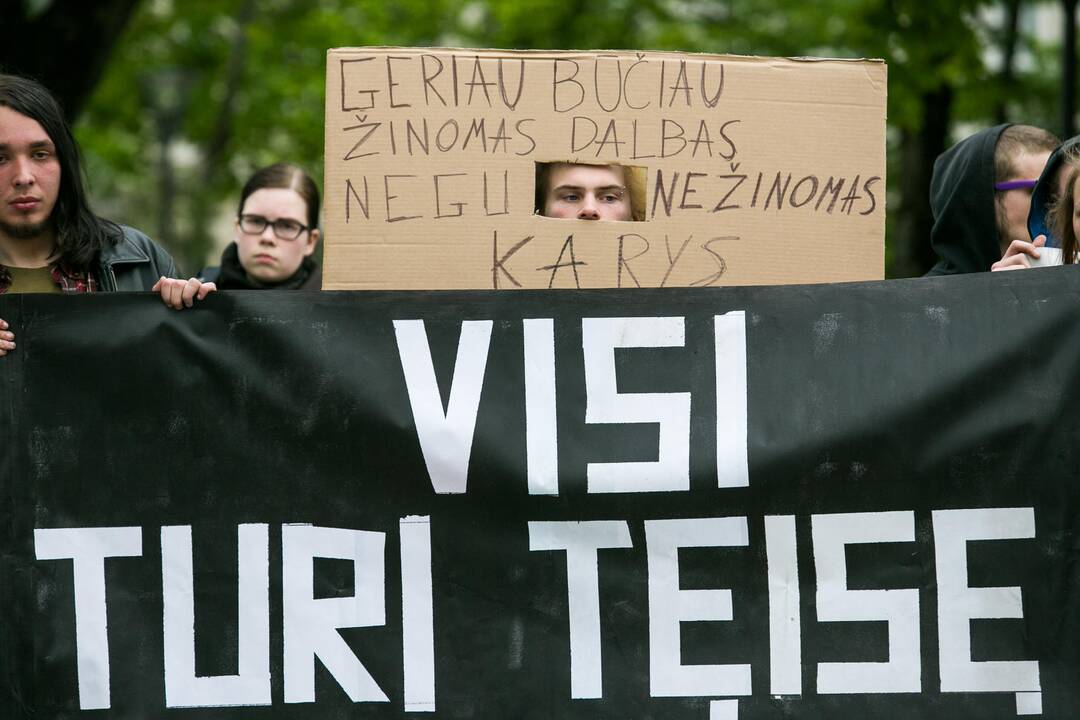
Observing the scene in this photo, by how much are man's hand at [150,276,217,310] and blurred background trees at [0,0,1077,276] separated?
5.43 m

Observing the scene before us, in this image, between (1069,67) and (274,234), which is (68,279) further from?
(1069,67)

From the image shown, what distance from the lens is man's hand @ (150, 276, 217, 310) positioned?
328cm

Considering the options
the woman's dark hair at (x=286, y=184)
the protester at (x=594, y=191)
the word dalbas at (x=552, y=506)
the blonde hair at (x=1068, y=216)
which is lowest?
the word dalbas at (x=552, y=506)

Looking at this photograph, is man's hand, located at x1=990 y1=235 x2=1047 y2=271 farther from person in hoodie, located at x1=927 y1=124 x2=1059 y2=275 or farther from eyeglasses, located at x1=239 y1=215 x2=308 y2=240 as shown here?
eyeglasses, located at x1=239 y1=215 x2=308 y2=240

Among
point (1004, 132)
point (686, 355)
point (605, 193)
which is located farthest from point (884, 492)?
point (1004, 132)

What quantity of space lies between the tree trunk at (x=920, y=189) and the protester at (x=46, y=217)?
7.53 metres

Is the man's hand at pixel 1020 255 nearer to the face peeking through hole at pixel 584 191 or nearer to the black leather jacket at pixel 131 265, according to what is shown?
the face peeking through hole at pixel 584 191

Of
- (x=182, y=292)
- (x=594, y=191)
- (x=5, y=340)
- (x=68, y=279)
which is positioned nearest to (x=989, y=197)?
(x=594, y=191)

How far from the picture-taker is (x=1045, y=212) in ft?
12.2

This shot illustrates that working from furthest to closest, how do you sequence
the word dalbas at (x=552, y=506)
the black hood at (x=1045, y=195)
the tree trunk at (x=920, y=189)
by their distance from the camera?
the tree trunk at (x=920, y=189), the black hood at (x=1045, y=195), the word dalbas at (x=552, y=506)

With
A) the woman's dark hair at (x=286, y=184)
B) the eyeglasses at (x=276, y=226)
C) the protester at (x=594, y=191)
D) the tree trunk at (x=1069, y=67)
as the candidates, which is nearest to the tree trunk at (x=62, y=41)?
the woman's dark hair at (x=286, y=184)

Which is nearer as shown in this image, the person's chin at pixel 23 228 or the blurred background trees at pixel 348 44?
the person's chin at pixel 23 228

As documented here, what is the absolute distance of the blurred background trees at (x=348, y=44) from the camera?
880 centimetres

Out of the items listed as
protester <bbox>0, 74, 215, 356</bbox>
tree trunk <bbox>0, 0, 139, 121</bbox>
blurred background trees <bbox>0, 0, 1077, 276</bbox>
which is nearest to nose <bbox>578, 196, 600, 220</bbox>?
protester <bbox>0, 74, 215, 356</bbox>
